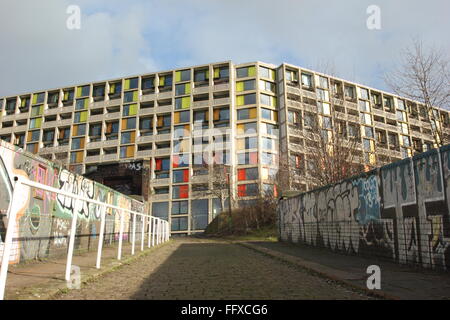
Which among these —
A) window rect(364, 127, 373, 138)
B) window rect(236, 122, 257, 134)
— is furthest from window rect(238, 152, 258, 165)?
window rect(364, 127, 373, 138)

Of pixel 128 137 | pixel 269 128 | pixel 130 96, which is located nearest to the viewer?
pixel 269 128

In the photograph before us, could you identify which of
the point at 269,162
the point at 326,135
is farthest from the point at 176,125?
the point at 326,135

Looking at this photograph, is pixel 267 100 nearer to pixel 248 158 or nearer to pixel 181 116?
pixel 248 158

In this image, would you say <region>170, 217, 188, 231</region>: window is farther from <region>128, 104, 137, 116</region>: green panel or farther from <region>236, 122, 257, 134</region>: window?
<region>128, 104, 137, 116</region>: green panel

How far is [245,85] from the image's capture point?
181ft

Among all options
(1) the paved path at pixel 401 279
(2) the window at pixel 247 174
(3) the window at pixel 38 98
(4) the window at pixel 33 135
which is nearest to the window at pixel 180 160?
(2) the window at pixel 247 174

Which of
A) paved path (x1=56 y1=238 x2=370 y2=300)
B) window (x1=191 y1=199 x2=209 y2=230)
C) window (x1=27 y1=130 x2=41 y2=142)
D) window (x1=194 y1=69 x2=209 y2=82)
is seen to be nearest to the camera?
paved path (x1=56 y1=238 x2=370 y2=300)

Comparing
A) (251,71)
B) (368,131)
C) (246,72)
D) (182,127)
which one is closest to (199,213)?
(182,127)

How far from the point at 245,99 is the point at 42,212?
156 ft

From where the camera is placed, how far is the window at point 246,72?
181 feet

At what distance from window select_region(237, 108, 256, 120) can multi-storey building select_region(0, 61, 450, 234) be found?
15 cm

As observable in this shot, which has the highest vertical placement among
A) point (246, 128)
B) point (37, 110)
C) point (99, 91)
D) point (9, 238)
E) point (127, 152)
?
point (99, 91)

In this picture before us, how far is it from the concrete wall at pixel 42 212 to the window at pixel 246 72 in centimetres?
4522

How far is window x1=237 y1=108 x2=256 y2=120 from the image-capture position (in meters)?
53.5
